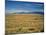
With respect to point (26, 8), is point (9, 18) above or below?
below

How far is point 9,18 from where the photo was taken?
3.74ft

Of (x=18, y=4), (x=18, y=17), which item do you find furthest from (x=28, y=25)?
(x=18, y=4)

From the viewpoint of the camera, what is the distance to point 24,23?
45.9 inches

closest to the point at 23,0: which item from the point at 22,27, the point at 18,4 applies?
the point at 18,4

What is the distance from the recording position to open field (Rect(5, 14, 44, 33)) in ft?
3.74

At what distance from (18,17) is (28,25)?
0.16 metres

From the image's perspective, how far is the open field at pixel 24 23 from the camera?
1141mm

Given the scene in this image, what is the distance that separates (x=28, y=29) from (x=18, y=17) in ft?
0.64

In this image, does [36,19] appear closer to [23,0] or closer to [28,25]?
[28,25]

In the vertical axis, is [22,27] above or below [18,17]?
below

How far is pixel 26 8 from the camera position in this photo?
118 centimetres

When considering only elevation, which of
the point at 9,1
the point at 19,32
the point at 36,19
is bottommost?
the point at 19,32
